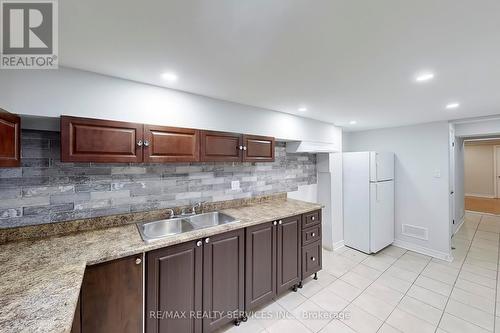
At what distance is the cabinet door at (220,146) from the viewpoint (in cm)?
207

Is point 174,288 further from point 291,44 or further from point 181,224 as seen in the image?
point 291,44

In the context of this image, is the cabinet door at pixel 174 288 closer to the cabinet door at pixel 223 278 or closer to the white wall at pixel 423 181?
the cabinet door at pixel 223 278

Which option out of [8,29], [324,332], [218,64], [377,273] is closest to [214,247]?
[324,332]

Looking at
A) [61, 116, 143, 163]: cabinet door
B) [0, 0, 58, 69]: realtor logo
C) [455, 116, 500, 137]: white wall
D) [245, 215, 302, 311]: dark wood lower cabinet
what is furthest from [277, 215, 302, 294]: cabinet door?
[455, 116, 500, 137]: white wall

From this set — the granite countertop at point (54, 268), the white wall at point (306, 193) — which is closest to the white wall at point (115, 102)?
the granite countertop at point (54, 268)

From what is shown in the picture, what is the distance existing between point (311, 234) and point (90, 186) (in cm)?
249

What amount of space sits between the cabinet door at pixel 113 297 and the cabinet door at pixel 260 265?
0.97 metres

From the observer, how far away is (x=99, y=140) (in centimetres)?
158

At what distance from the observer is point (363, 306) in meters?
2.23

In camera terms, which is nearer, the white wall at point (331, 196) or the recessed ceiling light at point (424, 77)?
the recessed ceiling light at point (424, 77)

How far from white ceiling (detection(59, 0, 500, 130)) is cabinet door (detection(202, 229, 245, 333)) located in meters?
1.44

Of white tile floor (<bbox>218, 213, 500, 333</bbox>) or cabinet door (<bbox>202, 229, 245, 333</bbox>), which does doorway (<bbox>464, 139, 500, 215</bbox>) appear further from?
cabinet door (<bbox>202, 229, 245, 333</bbox>)

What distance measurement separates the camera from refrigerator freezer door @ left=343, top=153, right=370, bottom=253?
3.50m

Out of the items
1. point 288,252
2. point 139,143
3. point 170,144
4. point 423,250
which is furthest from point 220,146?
point 423,250
